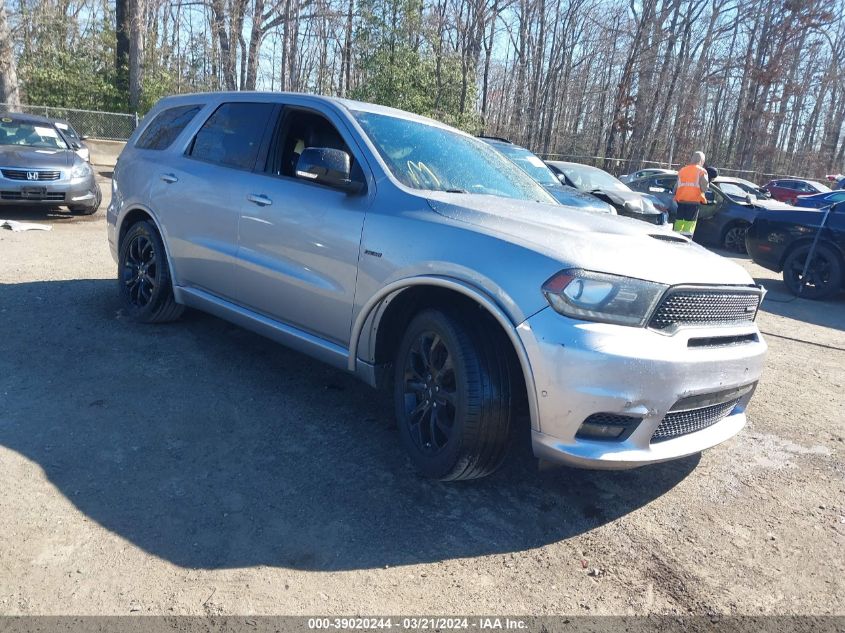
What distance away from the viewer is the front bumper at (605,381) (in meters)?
2.55

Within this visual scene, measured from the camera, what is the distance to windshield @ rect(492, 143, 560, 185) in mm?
9938

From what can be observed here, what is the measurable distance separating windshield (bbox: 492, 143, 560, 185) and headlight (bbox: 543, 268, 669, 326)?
7.34 meters

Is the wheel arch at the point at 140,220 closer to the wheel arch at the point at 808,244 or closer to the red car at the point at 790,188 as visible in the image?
the wheel arch at the point at 808,244

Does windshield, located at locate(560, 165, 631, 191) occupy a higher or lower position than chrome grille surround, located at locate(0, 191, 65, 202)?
higher

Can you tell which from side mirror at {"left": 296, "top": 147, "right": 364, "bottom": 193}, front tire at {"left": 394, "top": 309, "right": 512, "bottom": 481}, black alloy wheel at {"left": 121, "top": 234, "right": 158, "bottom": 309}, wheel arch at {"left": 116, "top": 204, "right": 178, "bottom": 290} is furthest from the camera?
black alloy wheel at {"left": 121, "top": 234, "right": 158, "bottom": 309}

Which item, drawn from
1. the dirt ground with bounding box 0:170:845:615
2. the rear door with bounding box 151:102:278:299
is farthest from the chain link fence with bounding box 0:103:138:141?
the dirt ground with bounding box 0:170:845:615

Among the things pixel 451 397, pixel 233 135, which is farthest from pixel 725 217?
pixel 451 397

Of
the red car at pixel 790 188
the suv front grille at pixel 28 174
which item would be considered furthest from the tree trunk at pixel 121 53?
the red car at pixel 790 188

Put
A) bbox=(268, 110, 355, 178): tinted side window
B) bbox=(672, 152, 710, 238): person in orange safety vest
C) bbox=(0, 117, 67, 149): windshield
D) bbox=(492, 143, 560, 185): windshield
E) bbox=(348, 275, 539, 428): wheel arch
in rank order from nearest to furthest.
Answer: bbox=(348, 275, 539, 428): wheel arch < bbox=(268, 110, 355, 178): tinted side window < bbox=(492, 143, 560, 185): windshield < bbox=(672, 152, 710, 238): person in orange safety vest < bbox=(0, 117, 67, 149): windshield

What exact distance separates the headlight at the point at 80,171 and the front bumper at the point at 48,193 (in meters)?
0.06

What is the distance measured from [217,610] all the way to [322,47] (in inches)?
1721

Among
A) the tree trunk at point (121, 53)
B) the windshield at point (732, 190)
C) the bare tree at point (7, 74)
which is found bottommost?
the windshield at point (732, 190)

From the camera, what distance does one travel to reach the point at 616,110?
34906 millimetres

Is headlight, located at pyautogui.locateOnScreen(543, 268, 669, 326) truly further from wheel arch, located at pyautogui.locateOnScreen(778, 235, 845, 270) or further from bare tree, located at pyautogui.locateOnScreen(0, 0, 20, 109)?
bare tree, located at pyautogui.locateOnScreen(0, 0, 20, 109)
